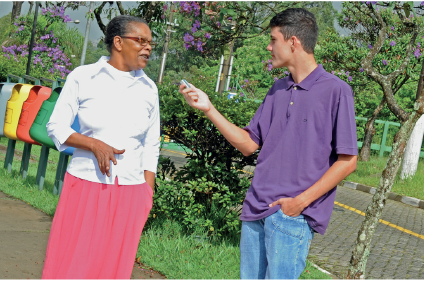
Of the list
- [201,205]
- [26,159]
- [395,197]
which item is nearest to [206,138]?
[201,205]

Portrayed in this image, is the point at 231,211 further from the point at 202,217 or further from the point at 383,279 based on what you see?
the point at 383,279

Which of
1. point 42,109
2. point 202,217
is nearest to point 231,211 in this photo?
point 202,217

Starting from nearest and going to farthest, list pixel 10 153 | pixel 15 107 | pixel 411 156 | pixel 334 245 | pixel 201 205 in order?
pixel 201 205
pixel 334 245
pixel 15 107
pixel 10 153
pixel 411 156

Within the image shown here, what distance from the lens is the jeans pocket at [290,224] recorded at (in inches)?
95.7

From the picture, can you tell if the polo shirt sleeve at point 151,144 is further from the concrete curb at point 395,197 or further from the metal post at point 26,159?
the concrete curb at point 395,197

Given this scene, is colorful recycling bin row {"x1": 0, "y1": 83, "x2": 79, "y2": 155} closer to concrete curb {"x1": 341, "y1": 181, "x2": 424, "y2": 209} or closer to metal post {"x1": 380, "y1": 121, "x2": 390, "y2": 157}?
concrete curb {"x1": 341, "y1": 181, "x2": 424, "y2": 209}

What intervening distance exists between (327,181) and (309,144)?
18 cm

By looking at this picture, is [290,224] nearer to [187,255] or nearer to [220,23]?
[187,255]

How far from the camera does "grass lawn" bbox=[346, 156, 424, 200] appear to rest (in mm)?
13523

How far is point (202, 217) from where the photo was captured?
5555 millimetres

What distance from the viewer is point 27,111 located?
7727 millimetres

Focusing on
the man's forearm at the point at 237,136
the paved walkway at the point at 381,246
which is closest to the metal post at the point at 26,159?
the paved walkway at the point at 381,246

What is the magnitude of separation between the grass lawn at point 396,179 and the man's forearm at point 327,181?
36.5ft

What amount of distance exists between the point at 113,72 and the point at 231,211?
3.01 meters
